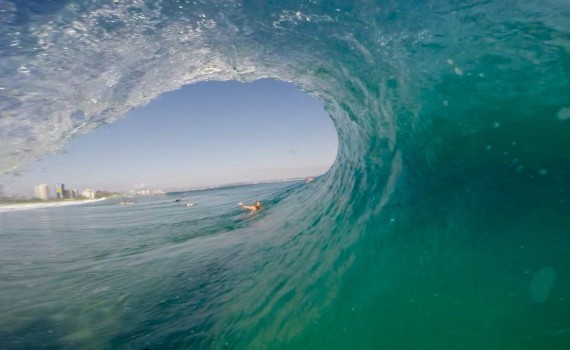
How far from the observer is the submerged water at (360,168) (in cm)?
452

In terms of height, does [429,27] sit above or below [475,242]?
above

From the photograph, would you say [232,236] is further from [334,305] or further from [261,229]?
[334,305]

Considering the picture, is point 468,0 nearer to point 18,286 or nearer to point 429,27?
point 429,27

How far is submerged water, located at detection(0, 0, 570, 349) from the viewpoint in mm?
4523

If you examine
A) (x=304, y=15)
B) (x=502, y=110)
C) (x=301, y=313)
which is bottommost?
(x=301, y=313)

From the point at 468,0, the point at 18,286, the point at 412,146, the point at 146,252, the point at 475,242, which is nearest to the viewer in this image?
the point at 468,0

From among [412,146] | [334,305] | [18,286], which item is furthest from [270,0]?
[18,286]

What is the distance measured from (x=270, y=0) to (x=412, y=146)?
4.25 meters

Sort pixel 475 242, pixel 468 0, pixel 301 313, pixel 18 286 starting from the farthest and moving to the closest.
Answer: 1. pixel 18 286
2. pixel 475 242
3. pixel 301 313
4. pixel 468 0

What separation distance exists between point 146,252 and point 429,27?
8.97 m

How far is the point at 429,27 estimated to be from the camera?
4934 mm

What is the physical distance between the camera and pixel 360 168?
7449 millimetres

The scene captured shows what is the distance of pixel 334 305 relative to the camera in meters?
4.84

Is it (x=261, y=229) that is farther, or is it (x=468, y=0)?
(x=261, y=229)
